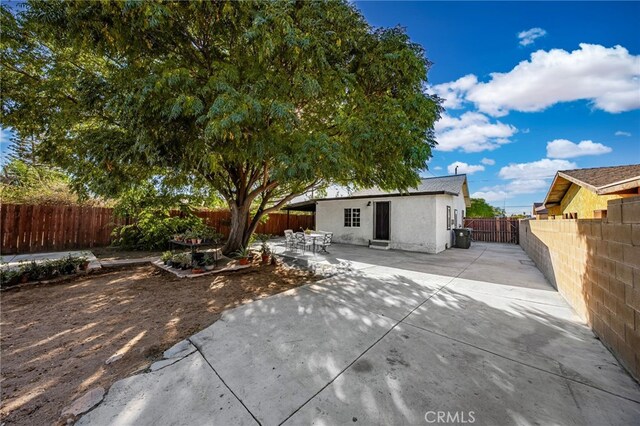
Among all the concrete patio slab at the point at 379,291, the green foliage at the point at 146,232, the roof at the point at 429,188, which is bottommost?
the concrete patio slab at the point at 379,291

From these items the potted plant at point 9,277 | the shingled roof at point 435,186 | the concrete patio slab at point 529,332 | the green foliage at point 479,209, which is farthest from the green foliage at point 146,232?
the green foliage at point 479,209

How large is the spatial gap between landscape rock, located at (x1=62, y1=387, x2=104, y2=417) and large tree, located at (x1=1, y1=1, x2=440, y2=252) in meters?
3.41

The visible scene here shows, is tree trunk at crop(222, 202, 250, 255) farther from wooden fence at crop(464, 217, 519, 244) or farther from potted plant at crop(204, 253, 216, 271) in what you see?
wooden fence at crop(464, 217, 519, 244)

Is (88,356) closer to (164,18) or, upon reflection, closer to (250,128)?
(250,128)

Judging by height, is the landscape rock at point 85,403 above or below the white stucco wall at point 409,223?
below

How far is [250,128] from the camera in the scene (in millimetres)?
4695

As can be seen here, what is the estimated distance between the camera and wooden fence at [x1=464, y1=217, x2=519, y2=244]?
1565 centimetres

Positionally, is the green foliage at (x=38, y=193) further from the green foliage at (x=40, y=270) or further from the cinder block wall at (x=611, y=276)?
the cinder block wall at (x=611, y=276)

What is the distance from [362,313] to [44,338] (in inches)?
167

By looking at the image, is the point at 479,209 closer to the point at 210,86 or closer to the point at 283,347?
the point at 210,86

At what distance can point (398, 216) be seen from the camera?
11859 mm

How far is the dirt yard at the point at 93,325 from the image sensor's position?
2.10 meters
